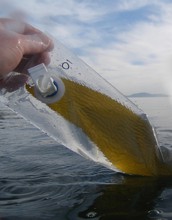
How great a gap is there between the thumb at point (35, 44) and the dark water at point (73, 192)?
1170mm

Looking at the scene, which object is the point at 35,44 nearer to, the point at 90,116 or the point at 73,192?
the point at 90,116

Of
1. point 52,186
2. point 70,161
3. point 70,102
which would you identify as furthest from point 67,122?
point 70,161

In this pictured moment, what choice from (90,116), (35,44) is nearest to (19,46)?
(35,44)

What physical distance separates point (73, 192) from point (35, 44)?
4.42 feet

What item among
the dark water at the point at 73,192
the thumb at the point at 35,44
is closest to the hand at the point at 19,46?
the thumb at the point at 35,44

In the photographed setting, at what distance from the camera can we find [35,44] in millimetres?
2293

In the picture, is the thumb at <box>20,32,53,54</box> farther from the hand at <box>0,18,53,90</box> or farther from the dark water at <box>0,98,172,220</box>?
the dark water at <box>0,98,172,220</box>

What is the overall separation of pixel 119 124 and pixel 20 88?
907mm

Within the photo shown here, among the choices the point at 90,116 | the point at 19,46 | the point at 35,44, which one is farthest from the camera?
the point at 90,116

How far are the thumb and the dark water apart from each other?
117 cm

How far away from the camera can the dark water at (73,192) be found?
8.07ft

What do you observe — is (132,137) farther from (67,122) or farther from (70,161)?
(70,161)

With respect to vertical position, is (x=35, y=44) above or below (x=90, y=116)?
above

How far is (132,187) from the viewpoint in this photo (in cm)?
308
